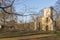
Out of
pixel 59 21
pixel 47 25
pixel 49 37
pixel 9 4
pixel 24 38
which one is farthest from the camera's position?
pixel 47 25

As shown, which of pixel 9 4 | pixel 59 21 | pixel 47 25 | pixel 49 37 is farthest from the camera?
Answer: pixel 47 25

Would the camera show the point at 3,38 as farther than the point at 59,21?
No

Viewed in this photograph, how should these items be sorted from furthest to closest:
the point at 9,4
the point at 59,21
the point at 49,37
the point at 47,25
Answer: the point at 47,25
the point at 59,21
the point at 49,37
the point at 9,4

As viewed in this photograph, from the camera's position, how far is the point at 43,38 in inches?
375

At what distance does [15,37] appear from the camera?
29.9 feet

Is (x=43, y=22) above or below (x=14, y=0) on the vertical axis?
below

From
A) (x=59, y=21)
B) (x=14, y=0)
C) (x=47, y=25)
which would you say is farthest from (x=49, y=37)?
(x=47, y=25)

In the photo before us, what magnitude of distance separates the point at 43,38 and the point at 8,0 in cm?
315

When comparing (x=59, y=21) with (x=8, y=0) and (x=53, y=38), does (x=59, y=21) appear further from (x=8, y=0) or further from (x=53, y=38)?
(x=8, y=0)

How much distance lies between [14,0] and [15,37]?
2210mm

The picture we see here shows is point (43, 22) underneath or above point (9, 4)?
underneath

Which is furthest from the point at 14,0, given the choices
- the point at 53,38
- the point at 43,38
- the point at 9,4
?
the point at 53,38

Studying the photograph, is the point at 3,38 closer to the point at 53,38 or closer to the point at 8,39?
the point at 8,39

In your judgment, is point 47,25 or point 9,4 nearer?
point 9,4
